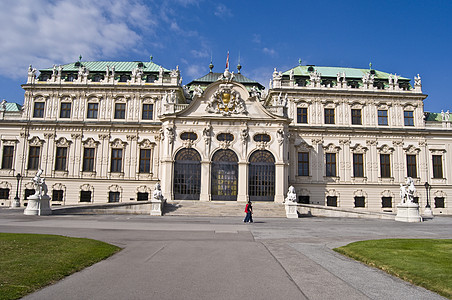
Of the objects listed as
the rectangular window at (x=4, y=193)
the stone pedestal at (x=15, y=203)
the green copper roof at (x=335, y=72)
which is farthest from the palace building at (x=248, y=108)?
the stone pedestal at (x=15, y=203)

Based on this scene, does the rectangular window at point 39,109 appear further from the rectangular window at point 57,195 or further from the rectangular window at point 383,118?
the rectangular window at point 383,118

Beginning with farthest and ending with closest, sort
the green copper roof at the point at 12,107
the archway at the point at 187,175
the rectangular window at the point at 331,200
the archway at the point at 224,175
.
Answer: the green copper roof at the point at 12,107 < the rectangular window at the point at 331,200 < the archway at the point at 224,175 < the archway at the point at 187,175

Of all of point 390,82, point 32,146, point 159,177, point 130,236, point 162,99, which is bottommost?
point 130,236

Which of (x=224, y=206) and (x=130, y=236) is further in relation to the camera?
(x=224, y=206)

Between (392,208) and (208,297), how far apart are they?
152 ft

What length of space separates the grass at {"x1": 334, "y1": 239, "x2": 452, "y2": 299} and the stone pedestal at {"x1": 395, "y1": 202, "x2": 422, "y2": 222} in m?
18.6

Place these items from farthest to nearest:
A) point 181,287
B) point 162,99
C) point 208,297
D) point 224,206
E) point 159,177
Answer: point 162,99 → point 159,177 → point 224,206 → point 181,287 → point 208,297

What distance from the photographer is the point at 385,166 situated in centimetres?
4894

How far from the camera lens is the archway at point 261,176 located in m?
42.8

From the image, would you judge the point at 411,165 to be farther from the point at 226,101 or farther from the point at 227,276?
the point at 227,276

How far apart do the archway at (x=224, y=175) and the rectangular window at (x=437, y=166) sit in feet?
90.7

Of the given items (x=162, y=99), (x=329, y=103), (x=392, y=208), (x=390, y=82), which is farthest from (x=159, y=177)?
(x=390, y=82)

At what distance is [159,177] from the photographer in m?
45.3

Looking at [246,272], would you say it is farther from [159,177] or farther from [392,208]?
[392,208]
